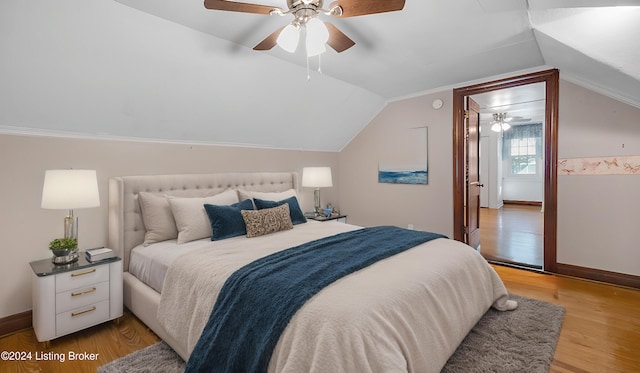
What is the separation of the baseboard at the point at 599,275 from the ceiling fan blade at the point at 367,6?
338 cm

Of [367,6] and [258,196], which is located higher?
[367,6]

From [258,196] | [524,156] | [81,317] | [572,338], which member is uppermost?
[524,156]

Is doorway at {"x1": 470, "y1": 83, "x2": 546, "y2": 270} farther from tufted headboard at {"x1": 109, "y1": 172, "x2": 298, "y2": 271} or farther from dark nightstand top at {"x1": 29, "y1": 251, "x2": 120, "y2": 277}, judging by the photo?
dark nightstand top at {"x1": 29, "y1": 251, "x2": 120, "y2": 277}

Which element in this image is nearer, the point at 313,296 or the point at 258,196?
the point at 313,296

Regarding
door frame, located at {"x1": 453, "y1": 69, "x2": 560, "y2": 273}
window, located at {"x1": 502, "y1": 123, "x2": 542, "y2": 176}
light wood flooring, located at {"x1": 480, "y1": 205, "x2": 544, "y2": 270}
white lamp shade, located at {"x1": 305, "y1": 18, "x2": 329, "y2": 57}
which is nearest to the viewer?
white lamp shade, located at {"x1": 305, "y1": 18, "x2": 329, "y2": 57}

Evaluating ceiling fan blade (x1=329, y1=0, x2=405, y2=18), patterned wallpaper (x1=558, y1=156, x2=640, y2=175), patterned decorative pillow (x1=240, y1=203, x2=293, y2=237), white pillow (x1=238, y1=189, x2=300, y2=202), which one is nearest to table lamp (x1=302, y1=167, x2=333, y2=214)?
white pillow (x1=238, y1=189, x2=300, y2=202)

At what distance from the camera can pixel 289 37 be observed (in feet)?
6.44

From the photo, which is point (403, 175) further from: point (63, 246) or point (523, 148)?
point (523, 148)

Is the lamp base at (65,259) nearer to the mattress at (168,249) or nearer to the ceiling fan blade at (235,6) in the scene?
the mattress at (168,249)

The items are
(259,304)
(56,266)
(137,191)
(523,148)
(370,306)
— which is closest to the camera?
(370,306)

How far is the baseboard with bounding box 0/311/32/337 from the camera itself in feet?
7.47

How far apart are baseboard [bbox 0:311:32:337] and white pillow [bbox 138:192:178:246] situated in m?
0.95

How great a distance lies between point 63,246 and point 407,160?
3908 mm

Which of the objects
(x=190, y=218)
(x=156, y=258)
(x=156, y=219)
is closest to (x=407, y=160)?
(x=190, y=218)
